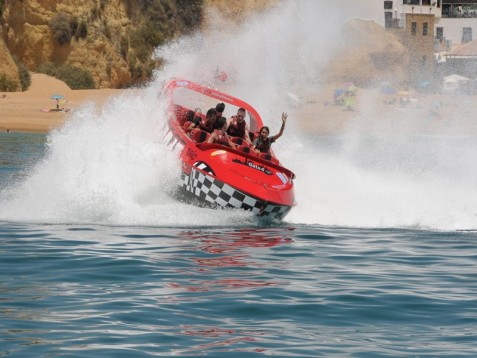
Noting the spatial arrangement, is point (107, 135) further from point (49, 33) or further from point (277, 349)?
point (49, 33)

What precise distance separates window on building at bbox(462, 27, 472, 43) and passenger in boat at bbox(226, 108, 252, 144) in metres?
75.6

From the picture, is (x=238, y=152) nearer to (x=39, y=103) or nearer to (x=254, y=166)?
(x=254, y=166)

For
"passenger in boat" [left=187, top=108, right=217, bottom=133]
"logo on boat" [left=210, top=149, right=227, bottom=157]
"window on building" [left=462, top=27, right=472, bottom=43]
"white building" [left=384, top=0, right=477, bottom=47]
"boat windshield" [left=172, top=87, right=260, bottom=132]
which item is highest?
"passenger in boat" [left=187, top=108, right=217, bottom=133]

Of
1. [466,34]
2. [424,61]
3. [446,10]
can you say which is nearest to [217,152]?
[424,61]

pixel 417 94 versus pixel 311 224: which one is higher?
pixel 311 224

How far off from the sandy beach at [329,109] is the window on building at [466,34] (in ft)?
63.8

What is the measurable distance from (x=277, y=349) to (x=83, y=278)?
323cm

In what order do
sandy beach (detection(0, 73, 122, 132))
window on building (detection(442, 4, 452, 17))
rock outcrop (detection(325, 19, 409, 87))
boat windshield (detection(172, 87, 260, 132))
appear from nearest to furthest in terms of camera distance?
boat windshield (detection(172, 87, 260, 132)) → sandy beach (detection(0, 73, 122, 132)) → rock outcrop (detection(325, 19, 409, 87)) → window on building (detection(442, 4, 452, 17))

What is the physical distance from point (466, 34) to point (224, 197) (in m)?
79.1

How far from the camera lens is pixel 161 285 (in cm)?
1041

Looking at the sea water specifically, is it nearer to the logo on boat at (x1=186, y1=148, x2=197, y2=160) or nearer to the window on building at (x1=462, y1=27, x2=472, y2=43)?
the logo on boat at (x1=186, y1=148, x2=197, y2=160)

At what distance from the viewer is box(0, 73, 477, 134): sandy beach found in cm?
4653

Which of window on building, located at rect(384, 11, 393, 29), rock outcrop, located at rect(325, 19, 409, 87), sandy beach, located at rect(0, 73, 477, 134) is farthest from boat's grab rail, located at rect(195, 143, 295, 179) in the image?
window on building, located at rect(384, 11, 393, 29)

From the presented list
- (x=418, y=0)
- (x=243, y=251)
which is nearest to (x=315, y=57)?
(x=418, y=0)
